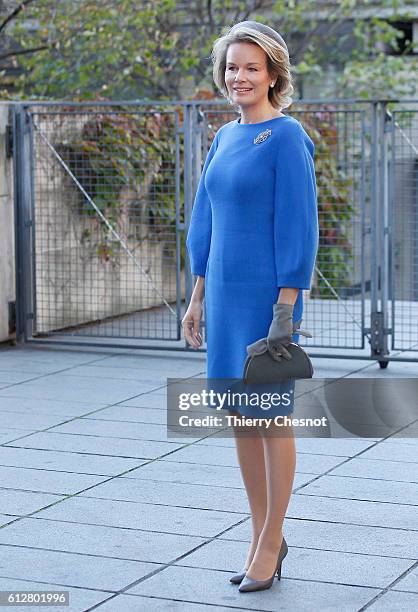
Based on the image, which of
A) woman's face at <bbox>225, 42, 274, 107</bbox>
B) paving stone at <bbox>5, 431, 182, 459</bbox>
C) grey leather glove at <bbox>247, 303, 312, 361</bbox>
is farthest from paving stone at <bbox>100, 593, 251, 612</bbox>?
paving stone at <bbox>5, 431, 182, 459</bbox>

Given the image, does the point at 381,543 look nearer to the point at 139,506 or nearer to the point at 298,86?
the point at 139,506

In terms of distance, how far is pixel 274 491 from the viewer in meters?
4.48

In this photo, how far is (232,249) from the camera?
444cm

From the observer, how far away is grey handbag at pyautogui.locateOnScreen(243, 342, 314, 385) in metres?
4.31

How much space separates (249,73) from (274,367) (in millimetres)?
1089

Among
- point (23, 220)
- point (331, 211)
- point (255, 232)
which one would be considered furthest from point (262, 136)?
point (331, 211)

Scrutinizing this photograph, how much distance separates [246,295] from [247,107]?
0.71 m

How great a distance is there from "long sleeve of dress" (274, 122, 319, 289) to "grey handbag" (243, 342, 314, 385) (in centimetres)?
25

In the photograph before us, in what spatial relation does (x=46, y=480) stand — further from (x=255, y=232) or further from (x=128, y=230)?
(x=128, y=230)

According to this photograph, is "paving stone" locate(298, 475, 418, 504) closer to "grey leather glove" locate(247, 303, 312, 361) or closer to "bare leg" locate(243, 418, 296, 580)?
"bare leg" locate(243, 418, 296, 580)

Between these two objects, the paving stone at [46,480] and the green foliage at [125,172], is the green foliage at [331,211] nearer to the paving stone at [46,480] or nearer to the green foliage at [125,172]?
the green foliage at [125,172]

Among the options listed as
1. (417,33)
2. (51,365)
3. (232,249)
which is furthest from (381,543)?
(417,33)

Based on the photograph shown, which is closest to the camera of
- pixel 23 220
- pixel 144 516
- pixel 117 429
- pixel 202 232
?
pixel 202 232

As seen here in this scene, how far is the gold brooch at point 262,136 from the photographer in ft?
14.4
